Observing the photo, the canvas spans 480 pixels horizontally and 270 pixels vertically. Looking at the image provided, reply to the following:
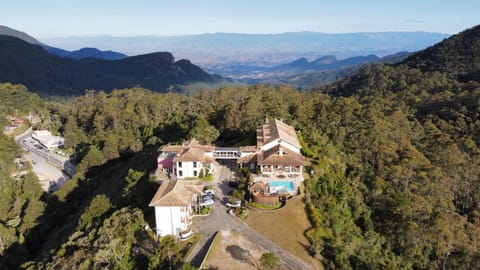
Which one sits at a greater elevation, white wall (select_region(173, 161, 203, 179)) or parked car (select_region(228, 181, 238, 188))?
white wall (select_region(173, 161, 203, 179))

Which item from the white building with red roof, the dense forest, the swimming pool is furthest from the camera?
the swimming pool

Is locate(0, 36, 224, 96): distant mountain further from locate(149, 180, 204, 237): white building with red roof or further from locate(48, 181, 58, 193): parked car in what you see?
locate(149, 180, 204, 237): white building with red roof

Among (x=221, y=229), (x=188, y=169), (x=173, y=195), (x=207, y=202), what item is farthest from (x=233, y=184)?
(x=173, y=195)

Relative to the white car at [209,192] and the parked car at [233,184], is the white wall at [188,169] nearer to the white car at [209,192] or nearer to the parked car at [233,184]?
the parked car at [233,184]

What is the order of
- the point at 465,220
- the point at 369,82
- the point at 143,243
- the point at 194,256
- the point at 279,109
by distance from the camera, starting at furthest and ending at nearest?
the point at 369,82
the point at 279,109
the point at 465,220
the point at 143,243
the point at 194,256

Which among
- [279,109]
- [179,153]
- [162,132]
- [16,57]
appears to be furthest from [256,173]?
[16,57]

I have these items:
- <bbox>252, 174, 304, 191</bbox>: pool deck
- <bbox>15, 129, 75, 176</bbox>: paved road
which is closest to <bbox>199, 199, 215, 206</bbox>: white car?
<bbox>252, 174, 304, 191</bbox>: pool deck

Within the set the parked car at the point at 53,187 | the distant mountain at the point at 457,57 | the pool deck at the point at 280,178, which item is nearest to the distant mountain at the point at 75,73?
the parked car at the point at 53,187

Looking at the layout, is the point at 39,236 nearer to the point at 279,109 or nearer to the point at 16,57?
the point at 279,109

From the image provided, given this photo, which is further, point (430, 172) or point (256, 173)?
point (430, 172)
